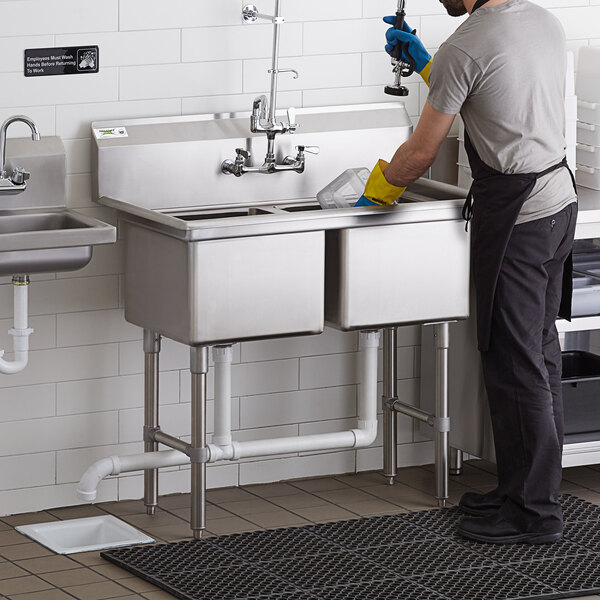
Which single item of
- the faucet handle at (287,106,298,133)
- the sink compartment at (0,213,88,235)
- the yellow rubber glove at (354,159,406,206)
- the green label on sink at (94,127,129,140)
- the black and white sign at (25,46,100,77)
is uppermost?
the black and white sign at (25,46,100,77)

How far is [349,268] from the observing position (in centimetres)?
429

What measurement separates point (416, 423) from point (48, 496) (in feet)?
4.48

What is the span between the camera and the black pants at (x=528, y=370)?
4215mm

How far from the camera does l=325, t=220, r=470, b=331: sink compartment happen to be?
169 inches

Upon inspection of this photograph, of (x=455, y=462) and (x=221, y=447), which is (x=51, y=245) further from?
(x=455, y=462)

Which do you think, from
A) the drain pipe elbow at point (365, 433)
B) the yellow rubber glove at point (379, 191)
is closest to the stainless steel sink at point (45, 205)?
the yellow rubber glove at point (379, 191)

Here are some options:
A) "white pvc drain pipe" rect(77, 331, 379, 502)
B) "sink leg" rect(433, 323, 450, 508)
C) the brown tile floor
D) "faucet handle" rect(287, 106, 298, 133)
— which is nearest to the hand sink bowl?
"white pvc drain pipe" rect(77, 331, 379, 502)

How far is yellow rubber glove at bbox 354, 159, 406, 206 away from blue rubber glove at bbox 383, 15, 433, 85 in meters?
0.42

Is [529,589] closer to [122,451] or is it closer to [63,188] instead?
[122,451]

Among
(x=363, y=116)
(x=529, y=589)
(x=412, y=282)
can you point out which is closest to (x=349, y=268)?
(x=412, y=282)

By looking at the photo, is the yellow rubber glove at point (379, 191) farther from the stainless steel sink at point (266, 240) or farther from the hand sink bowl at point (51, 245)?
the hand sink bowl at point (51, 245)

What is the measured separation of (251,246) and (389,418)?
1111mm

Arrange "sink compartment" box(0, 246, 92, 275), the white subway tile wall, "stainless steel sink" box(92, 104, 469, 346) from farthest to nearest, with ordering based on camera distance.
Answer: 1. the white subway tile wall
2. "stainless steel sink" box(92, 104, 469, 346)
3. "sink compartment" box(0, 246, 92, 275)

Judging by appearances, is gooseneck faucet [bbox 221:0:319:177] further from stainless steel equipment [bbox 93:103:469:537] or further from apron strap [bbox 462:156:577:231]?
apron strap [bbox 462:156:577:231]
